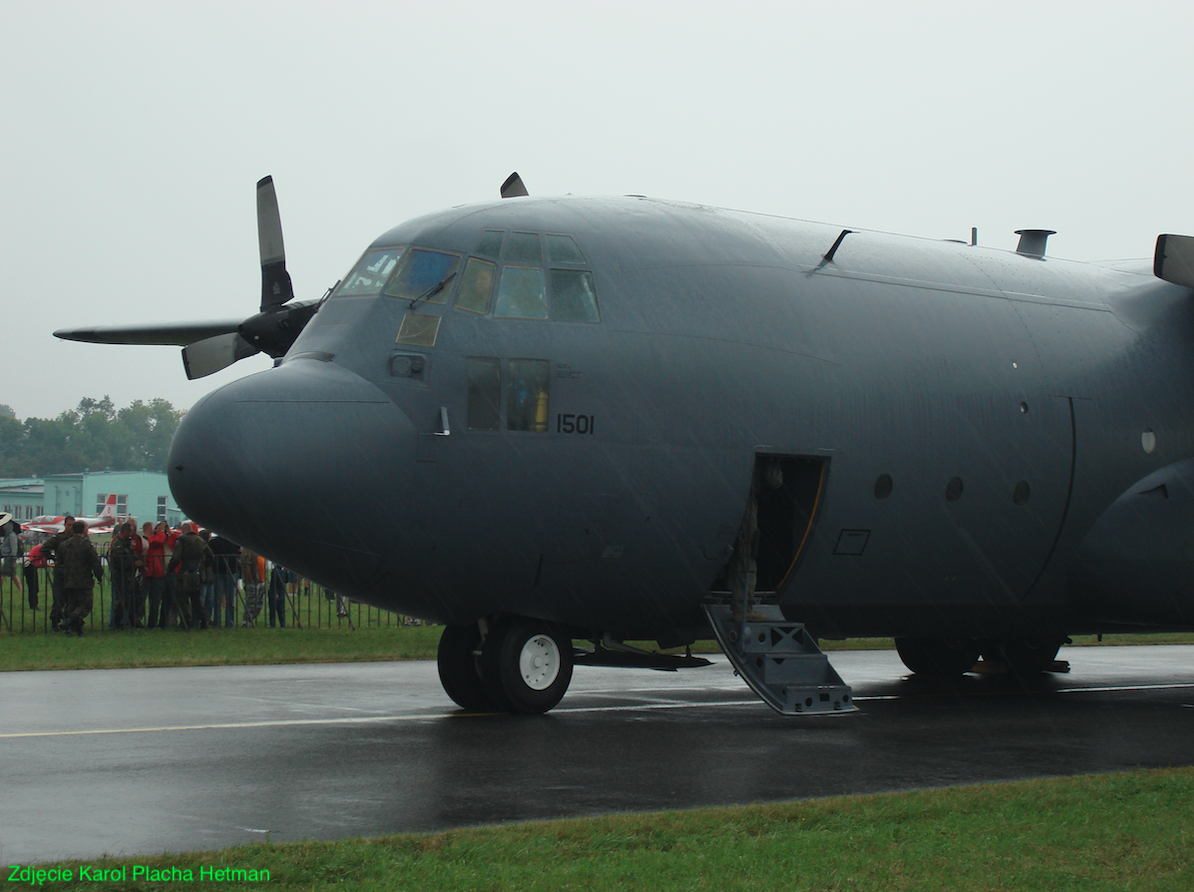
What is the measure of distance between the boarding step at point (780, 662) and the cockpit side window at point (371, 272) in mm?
4178

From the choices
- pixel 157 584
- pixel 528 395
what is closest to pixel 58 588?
pixel 157 584

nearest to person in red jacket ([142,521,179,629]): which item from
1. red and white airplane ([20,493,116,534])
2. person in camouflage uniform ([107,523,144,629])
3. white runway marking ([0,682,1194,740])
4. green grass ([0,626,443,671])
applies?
person in camouflage uniform ([107,523,144,629])

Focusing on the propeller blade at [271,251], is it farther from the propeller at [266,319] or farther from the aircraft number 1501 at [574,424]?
the aircraft number 1501 at [574,424]

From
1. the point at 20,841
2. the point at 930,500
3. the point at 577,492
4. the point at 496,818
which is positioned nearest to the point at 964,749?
the point at 930,500

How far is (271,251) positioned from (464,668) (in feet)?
23.3

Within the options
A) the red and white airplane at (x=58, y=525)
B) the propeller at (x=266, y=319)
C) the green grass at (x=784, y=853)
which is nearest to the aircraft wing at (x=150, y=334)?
the propeller at (x=266, y=319)

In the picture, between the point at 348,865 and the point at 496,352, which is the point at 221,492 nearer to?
the point at 496,352

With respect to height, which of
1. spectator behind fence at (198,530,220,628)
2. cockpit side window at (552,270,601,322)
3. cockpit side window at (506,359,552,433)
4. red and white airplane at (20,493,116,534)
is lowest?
red and white airplane at (20,493,116,534)

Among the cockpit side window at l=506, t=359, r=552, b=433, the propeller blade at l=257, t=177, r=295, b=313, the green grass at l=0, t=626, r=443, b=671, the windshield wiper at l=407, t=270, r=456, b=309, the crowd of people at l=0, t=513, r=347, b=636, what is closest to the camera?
the cockpit side window at l=506, t=359, r=552, b=433

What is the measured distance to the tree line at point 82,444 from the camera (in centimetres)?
17112

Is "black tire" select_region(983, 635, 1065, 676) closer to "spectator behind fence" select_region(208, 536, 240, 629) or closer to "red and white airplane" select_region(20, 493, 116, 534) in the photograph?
"spectator behind fence" select_region(208, 536, 240, 629)

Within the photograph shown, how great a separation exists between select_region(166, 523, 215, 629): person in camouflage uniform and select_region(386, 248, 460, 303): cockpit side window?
1188 centimetres

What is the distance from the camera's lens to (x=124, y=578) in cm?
2298

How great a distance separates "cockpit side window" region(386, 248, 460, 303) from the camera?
1168cm
